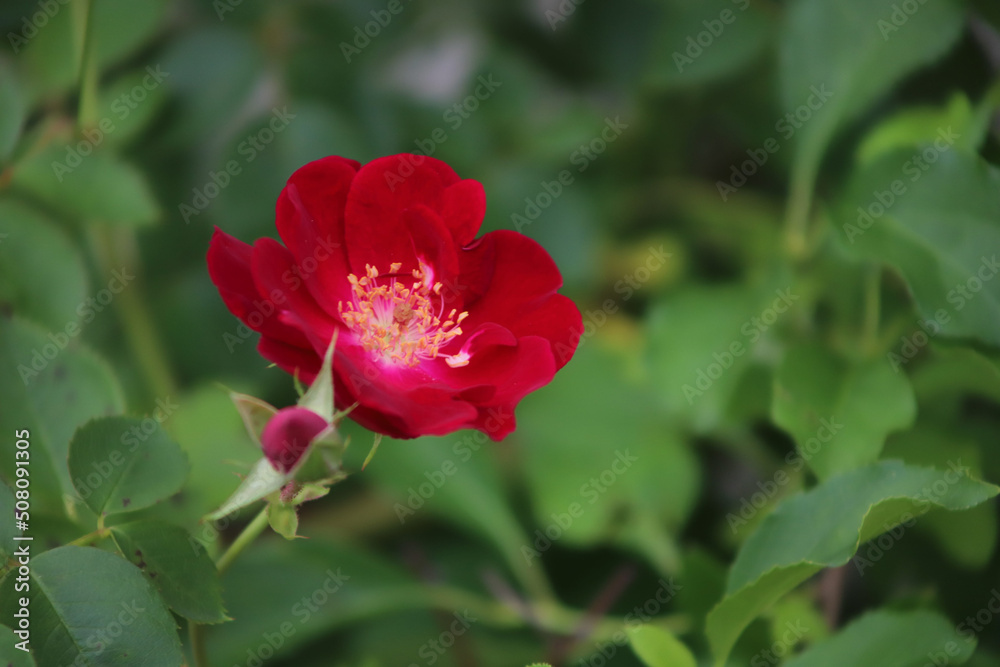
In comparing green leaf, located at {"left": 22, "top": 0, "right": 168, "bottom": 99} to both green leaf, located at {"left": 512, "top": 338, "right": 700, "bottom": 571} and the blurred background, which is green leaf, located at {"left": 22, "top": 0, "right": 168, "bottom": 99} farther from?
green leaf, located at {"left": 512, "top": 338, "right": 700, "bottom": 571}

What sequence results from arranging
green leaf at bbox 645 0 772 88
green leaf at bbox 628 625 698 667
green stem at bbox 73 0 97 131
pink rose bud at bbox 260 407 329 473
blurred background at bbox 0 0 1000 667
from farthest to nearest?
green leaf at bbox 645 0 772 88
blurred background at bbox 0 0 1000 667
green stem at bbox 73 0 97 131
green leaf at bbox 628 625 698 667
pink rose bud at bbox 260 407 329 473

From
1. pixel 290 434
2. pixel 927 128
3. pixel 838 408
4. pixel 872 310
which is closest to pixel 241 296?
pixel 290 434

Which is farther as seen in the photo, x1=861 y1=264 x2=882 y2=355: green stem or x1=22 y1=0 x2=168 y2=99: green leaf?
x1=22 y1=0 x2=168 y2=99: green leaf

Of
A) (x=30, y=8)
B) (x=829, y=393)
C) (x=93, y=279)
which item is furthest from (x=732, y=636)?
(x=30, y=8)

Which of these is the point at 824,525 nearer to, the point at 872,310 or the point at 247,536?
the point at 872,310

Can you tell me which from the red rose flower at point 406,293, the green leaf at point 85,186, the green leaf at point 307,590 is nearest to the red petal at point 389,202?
the red rose flower at point 406,293

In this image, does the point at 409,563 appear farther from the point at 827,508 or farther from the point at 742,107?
the point at 742,107

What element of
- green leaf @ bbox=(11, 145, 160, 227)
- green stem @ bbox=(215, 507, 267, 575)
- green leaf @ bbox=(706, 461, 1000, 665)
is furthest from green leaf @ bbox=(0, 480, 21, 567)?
green leaf @ bbox=(706, 461, 1000, 665)
